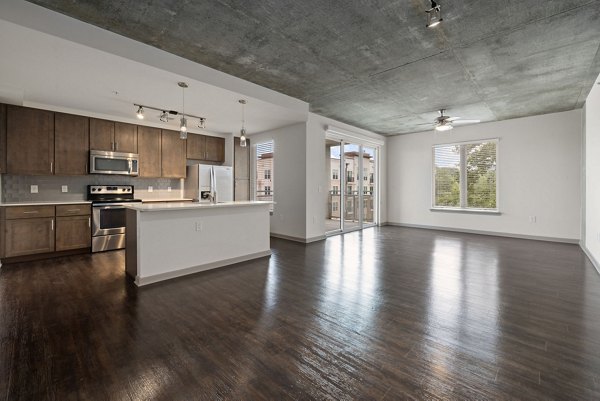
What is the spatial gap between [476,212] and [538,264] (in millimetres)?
3049

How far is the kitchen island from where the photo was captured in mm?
3447

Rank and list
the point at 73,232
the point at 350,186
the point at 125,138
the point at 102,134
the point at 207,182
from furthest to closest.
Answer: the point at 350,186
the point at 207,182
the point at 125,138
the point at 102,134
the point at 73,232

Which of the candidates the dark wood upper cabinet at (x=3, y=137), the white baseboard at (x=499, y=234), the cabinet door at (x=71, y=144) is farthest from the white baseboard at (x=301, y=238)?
the dark wood upper cabinet at (x=3, y=137)

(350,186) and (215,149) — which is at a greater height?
(215,149)

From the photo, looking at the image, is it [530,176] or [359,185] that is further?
[359,185]

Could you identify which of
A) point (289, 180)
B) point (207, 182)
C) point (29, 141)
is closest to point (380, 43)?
point (289, 180)

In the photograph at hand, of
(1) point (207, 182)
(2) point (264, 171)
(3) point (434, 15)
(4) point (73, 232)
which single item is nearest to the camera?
(3) point (434, 15)

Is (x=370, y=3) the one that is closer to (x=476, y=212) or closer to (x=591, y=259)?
(x=591, y=259)

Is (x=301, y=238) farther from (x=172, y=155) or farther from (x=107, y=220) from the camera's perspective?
(x=107, y=220)

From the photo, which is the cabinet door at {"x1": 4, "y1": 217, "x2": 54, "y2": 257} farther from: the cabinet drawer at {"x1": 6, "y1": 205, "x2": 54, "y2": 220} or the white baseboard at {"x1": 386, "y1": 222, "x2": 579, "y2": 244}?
the white baseboard at {"x1": 386, "y1": 222, "x2": 579, "y2": 244}

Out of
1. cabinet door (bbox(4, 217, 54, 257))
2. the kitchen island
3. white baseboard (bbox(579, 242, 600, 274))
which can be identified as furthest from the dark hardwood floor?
cabinet door (bbox(4, 217, 54, 257))

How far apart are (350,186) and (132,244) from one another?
18.3 ft

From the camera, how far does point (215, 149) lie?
23.4 ft

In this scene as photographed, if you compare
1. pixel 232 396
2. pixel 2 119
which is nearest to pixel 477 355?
pixel 232 396
